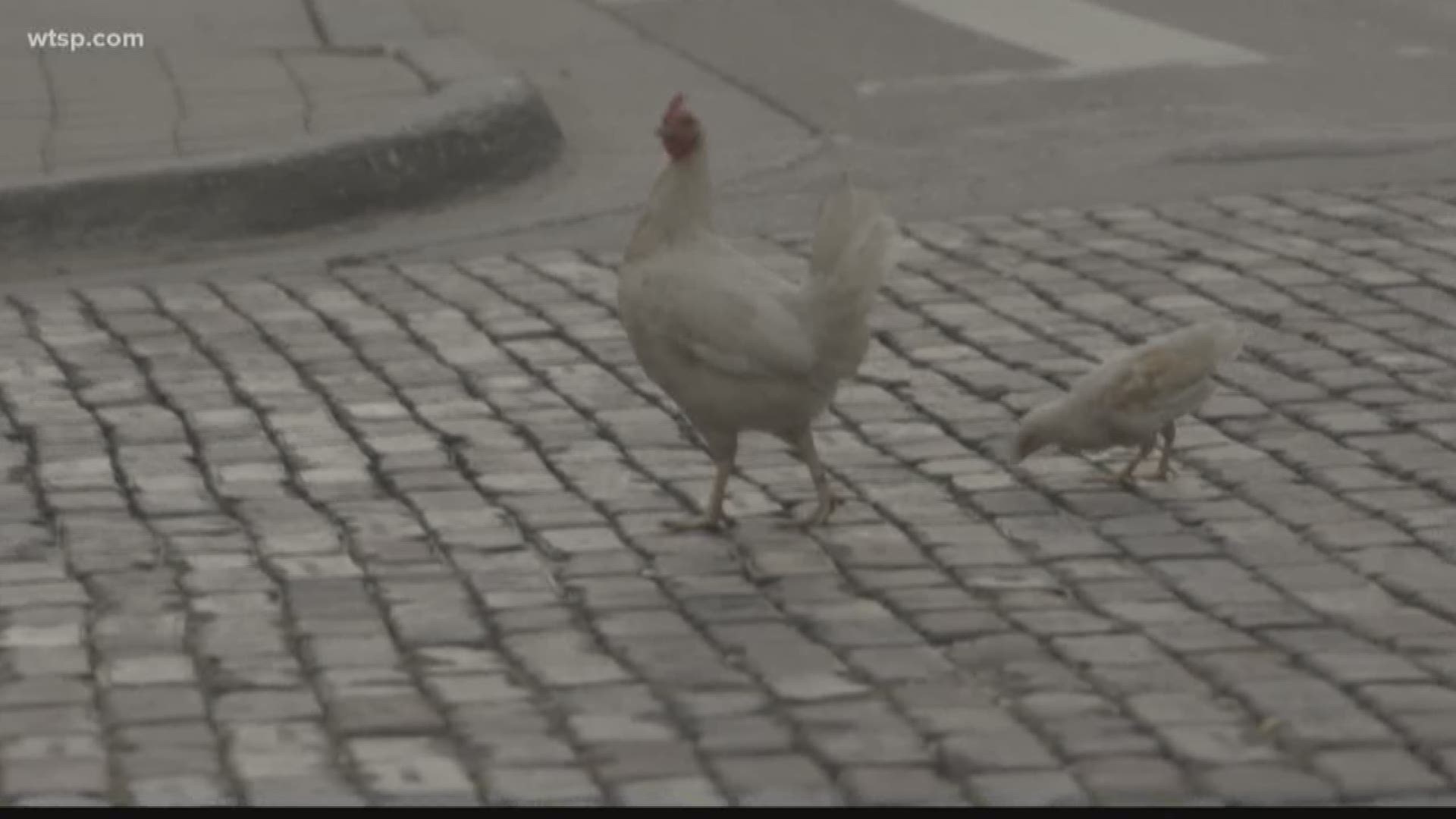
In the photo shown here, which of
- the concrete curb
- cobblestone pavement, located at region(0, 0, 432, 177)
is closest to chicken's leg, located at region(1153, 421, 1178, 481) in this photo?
the concrete curb

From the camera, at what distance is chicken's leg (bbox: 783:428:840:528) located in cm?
715

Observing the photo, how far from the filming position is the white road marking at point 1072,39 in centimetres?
1304

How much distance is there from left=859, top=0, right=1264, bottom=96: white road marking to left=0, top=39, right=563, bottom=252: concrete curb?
191cm

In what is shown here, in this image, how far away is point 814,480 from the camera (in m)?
7.17

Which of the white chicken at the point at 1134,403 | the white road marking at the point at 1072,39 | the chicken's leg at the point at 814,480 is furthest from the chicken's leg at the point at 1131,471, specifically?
the white road marking at the point at 1072,39

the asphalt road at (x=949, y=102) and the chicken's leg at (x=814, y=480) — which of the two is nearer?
the chicken's leg at (x=814, y=480)

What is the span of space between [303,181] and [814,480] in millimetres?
3963

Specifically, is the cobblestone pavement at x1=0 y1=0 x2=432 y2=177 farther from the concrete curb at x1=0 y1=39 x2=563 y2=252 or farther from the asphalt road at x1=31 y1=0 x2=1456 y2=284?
the asphalt road at x1=31 y1=0 x2=1456 y2=284

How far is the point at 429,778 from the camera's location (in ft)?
18.1

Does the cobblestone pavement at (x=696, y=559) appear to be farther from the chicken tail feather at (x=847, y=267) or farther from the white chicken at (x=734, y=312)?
the chicken tail feather at (x=847, y=267)

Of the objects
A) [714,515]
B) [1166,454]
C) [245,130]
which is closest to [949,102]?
[245,130]

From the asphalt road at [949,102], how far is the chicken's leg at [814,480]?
3.29m
